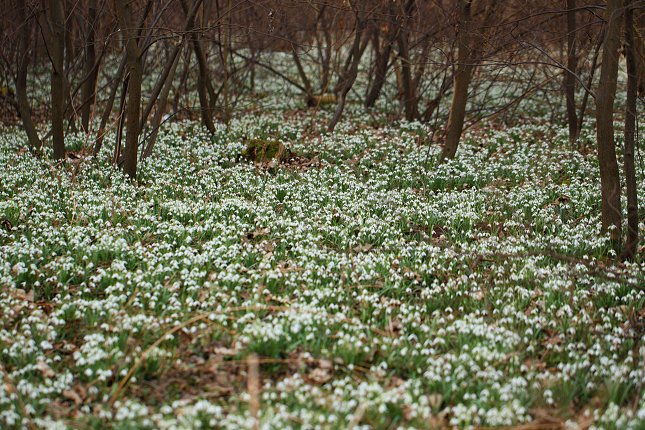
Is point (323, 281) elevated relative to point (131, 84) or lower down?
lower down

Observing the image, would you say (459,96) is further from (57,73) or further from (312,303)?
(57,73)

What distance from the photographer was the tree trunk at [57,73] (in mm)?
6555

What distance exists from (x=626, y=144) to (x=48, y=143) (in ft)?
26.5

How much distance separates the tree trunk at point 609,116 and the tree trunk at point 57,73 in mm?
6339

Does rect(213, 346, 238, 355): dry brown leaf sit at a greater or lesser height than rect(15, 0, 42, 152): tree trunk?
lesser

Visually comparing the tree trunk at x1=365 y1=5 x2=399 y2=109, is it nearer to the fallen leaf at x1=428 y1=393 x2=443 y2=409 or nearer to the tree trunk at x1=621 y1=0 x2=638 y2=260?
the tree trunk at x1=621 y1=0 x2=638 y2=260

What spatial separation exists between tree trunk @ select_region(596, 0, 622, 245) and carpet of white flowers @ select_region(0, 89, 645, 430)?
1.13 ft

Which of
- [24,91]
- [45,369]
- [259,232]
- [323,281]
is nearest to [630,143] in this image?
[323,281]

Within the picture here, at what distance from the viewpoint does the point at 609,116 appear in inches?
177

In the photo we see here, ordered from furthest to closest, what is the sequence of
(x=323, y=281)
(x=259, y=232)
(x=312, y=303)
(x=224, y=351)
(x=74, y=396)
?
1. (x=259, y=232)
2. (x=323, y=281)
3. (x=312, y=303)
4. (x=224, y=351)
5. (x=74, y=396)

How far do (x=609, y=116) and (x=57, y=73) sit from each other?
21.5ft

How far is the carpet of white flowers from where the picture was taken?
2756 mm

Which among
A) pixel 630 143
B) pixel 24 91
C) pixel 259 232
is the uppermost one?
pixel 24 91

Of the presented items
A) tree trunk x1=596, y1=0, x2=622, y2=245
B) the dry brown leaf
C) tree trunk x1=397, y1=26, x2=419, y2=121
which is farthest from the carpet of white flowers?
tree trunk x1=397, y1=26, x2=419, y2=121
